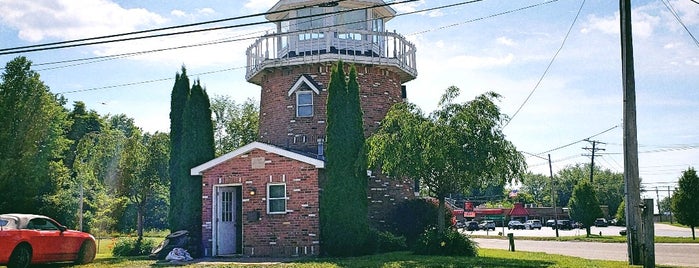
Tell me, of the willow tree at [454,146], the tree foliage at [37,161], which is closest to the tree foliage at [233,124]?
the tree foliage at [37,161]

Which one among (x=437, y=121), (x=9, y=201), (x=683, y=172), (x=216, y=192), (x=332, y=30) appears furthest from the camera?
(x=683, y=172)

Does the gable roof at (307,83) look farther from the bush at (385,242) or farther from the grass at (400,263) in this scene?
the grass at (400,263)

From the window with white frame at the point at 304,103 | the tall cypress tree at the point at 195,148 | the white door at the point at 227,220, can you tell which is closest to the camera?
the white door at the point at 227,220

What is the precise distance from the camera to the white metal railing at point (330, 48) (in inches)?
971

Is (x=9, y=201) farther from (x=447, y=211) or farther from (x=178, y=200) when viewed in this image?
(x=447, y=211)

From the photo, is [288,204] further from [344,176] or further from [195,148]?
[195,148]

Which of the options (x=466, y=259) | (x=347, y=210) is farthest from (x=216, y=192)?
(x=466, y=259)

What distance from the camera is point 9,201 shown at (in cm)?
2625

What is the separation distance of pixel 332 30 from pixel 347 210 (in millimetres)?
7523

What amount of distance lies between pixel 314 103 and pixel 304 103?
490 millimetres

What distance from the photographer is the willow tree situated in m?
19.8

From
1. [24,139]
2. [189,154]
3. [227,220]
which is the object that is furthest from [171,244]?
[24,139]

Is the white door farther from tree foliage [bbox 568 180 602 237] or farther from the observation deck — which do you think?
tree foliage [bbox 568 180 602 237]

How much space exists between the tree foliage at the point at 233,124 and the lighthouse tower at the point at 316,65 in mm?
12120
